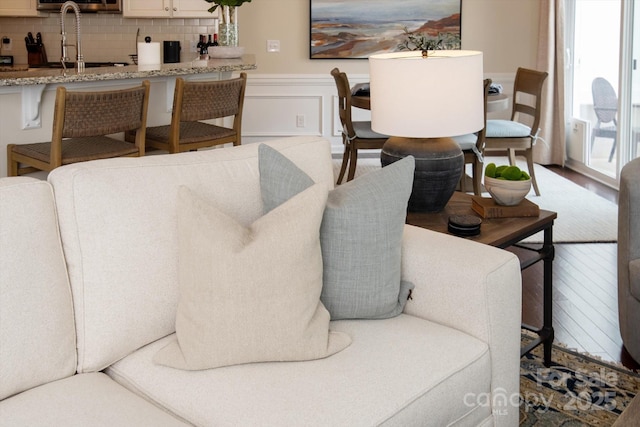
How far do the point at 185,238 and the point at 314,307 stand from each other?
0.36m

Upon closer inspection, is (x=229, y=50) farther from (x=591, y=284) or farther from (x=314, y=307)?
(x=314, y=307)

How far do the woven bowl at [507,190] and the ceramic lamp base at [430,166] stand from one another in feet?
0.42

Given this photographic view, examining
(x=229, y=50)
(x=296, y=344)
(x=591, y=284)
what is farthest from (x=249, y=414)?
(x=229, y=50)

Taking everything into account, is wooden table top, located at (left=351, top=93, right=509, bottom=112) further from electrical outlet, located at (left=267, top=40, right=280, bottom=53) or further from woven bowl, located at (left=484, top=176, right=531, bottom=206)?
woven bowl, located at (left=484, top=176, right=531, bottom=206)

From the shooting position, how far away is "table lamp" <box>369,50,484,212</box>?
265 centimetres

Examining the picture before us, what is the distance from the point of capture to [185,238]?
6.20ft

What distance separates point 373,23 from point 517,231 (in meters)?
5.24

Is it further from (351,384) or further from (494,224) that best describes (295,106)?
(351,384)

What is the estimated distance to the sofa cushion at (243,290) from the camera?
1.83 m

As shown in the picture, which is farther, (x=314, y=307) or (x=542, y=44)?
(x=542, y=44)

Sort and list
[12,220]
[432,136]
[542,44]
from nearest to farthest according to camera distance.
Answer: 1. [12,220]
2. [432,136]
3. [542,44]

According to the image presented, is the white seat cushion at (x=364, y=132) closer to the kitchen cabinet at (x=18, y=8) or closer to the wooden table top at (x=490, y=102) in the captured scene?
the wooden table top at (x=490, y=102)

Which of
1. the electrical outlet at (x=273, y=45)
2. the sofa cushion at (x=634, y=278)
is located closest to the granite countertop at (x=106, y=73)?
the sofa cushion at (x=634, y=278)

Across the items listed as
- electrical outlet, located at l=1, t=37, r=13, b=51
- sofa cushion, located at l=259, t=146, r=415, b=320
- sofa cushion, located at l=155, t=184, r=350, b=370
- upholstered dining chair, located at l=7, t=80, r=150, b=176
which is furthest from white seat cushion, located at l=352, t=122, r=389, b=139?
sofa cushion, located at l=155, t=184, r=350, b=370
